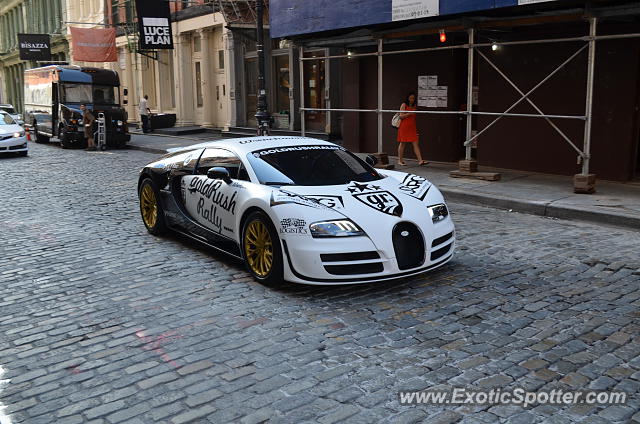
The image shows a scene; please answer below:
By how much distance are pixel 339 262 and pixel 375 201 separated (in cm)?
77

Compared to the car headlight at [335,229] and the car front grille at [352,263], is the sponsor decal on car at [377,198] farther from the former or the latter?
the car front grille at [352,263]

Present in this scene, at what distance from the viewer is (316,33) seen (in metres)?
16.2

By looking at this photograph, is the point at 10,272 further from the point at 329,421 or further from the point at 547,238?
the point at 547,238

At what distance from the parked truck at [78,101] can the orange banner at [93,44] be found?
5259 mm

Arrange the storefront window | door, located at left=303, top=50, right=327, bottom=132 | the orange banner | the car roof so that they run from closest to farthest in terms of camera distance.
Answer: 1. the car roof
2. door, located at left=303, top=50, right=327, bottom=132
3. the storefront window
4. the orange banner

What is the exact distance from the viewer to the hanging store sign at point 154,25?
27.2 m

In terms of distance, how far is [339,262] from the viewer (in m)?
5.77

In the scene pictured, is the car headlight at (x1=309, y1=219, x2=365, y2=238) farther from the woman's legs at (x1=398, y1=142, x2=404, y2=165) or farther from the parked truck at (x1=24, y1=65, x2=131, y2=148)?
the parked truck at (x1=24, y1=65, x2=131, y2=148)

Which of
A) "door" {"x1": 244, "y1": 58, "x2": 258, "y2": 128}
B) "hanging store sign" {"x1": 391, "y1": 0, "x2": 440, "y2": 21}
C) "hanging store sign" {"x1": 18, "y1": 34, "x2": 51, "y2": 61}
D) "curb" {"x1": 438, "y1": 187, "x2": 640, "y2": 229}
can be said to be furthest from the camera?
"hanging store sign" {"x1": 18, "y1": 34, "x2": 51, "y2": 61}

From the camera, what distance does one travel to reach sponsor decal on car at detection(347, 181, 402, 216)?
607 centimetres

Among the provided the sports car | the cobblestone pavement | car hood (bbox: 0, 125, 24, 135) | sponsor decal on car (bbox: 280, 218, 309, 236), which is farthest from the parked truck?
sponsor decal on car (bbox: 280, 218, 309, 236)

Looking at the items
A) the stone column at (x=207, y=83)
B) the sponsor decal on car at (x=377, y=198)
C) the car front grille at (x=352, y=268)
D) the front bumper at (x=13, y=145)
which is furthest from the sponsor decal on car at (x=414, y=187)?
the stone column at (x=207, y=83)

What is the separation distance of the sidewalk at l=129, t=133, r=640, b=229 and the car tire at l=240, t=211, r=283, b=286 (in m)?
5.53

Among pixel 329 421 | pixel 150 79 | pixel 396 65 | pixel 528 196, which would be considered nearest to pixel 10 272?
pixel 329 421
